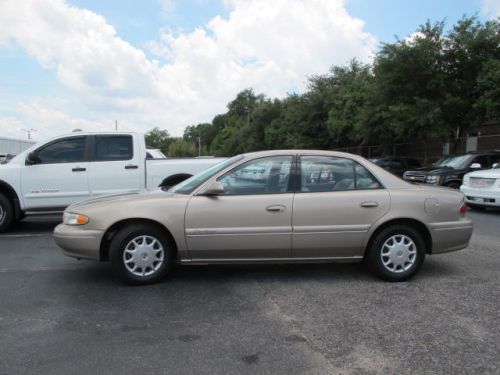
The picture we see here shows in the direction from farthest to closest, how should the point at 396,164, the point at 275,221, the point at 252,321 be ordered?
the point at 396,164, the point at 275,221, the point at 252,321

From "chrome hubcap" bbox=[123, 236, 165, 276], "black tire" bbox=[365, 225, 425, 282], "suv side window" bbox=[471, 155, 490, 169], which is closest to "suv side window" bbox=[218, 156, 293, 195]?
"chrome hubcap" bbox=[123, 236, 165, 276]

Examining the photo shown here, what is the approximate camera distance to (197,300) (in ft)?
14.6

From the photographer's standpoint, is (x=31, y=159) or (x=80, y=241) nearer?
(x=80, y=241)

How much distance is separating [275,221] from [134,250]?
158cm

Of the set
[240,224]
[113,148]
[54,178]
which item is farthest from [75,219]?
[113,148]

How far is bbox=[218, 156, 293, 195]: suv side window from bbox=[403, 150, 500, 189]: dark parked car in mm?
10462

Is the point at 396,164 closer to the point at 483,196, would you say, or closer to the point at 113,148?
the point at 483,196

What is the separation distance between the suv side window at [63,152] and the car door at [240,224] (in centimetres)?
448

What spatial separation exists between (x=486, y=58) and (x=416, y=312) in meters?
20.6

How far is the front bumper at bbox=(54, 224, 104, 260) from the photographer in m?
4.82

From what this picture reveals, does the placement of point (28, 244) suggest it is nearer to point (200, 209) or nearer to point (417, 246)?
point (200, 209)

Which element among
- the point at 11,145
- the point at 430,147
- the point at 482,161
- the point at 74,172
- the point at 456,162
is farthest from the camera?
the point at 11,145

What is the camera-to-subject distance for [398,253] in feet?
16.4

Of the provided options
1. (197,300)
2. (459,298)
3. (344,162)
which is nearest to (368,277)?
(459,298)
